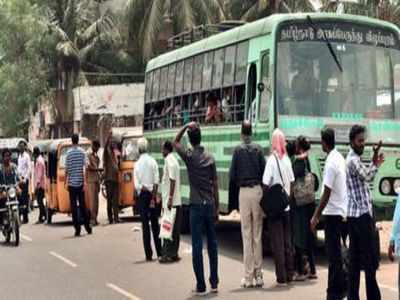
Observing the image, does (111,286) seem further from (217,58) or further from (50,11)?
(50,11)

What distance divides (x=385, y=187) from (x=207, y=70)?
4269mm

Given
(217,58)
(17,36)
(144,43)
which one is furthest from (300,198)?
(17,36)

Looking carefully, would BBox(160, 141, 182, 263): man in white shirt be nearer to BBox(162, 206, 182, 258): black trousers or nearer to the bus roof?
BBox(162, 206, 182, 258): black trousers

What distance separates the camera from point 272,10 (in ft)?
111

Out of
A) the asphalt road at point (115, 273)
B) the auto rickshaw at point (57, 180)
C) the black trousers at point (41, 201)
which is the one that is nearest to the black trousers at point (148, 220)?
the asphalt road at point (115, 273)

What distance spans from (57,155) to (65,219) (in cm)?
270

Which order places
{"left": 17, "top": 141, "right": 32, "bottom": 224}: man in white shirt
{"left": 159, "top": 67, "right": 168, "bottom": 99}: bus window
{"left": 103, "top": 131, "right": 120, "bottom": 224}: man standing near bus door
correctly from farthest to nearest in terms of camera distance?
{"left": 17, "top": 141, "right": 32, "bottom": 224}: man in white shirt
{"left": 103, "top": 131, "right": 120, "bottom": 224}: man standing near bus door
{"left": 159, "top": 67, "right": 168, "bottom": 99}: bus window

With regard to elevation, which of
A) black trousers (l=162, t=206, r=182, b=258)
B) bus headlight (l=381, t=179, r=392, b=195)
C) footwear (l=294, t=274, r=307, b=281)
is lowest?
footwear (l=294, t=274, r=307, b=281)

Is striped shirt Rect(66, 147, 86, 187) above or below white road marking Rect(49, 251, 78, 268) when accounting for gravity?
above

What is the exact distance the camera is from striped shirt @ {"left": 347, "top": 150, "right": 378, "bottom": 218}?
26.3ft

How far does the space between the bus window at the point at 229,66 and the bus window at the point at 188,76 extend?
5.88 ft

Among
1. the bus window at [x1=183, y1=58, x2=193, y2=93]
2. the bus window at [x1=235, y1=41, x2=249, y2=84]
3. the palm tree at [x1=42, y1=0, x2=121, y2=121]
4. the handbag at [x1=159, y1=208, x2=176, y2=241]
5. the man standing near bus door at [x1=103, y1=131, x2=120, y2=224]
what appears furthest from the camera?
the palm tree at [x1=42, y1=0, x2=121, y2=121]

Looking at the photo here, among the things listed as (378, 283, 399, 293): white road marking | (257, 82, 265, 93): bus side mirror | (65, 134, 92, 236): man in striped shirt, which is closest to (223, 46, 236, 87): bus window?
(257, 82, 265, 93): bus side mirror

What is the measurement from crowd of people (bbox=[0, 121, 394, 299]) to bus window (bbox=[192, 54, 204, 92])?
9.13ft
